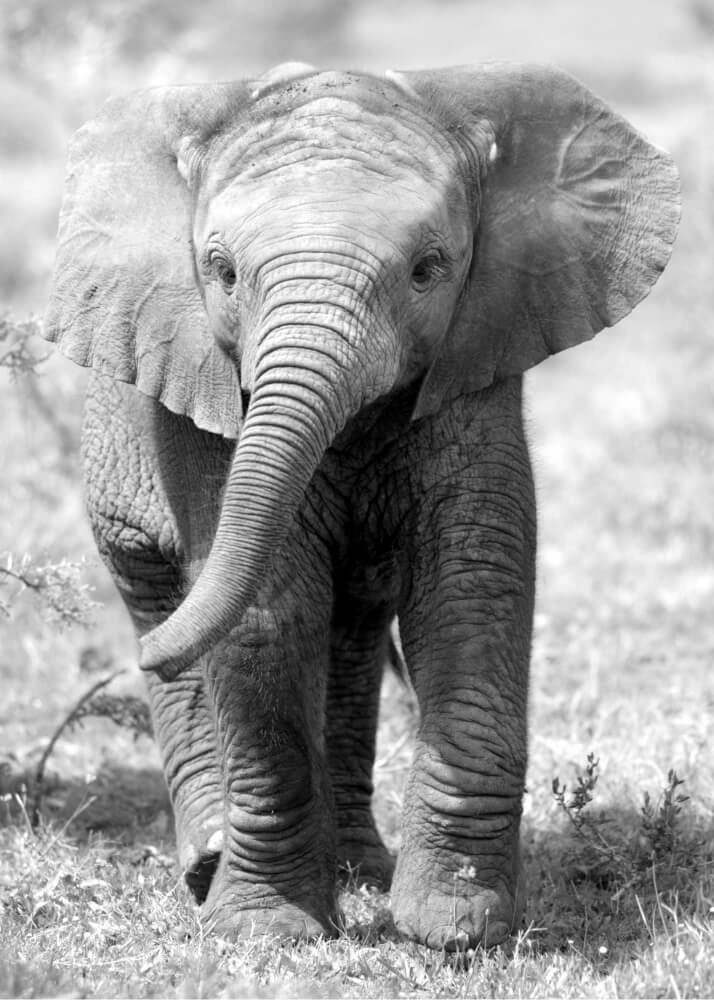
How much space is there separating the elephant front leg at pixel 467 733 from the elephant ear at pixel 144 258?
0.79m

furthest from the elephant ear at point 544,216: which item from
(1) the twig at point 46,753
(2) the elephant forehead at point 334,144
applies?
(1) the twig at point 46,753

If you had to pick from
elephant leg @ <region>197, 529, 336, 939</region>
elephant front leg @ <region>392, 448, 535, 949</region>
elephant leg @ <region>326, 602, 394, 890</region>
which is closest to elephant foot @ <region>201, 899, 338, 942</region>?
elephant leg @ <region>197, 529, 336, 939</region>

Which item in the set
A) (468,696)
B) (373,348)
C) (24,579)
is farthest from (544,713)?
(373,348)

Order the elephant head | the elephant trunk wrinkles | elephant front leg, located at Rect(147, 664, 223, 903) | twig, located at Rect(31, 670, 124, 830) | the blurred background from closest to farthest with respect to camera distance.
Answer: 1. the elephant trunk wrinkles
2. the elephant head
3. elephant front leg, located at Rect(147, 664, 223, 903)
4. twig, located at Rect(31, 670, 124, 830)
5. the blurred background

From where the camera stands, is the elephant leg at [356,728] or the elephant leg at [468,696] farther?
the elephant leg at [356,728]

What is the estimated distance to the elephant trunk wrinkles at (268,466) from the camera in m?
4.41

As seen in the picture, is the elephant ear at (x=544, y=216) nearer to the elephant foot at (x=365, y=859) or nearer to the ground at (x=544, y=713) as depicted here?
the ground at (x=544, y=713)

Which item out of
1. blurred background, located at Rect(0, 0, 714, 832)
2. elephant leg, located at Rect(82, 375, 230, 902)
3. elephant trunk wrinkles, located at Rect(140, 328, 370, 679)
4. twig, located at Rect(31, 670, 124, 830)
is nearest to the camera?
elephant trunk wrinkles, located at Rect(140, 328, 370, 679)

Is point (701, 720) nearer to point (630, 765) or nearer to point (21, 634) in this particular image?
point (630, 765)

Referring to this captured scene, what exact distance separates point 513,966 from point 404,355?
1.74 m

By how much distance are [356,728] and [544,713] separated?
1.64 metres

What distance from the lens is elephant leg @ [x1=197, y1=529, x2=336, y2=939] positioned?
5.23 meters

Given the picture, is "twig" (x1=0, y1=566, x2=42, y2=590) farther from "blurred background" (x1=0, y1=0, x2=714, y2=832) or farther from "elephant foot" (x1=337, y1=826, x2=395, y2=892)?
"elephant foot" (x1=337, y1=826, x2=395, y2=892)

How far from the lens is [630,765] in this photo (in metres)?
6.84
